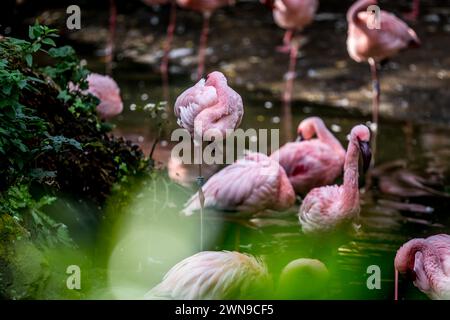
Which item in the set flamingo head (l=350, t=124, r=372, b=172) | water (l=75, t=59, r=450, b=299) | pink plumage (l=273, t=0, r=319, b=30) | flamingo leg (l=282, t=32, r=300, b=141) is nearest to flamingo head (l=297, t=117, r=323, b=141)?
water (l=75, t=59, r=450, b=299)

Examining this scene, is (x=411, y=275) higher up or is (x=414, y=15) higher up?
(x=414, y=15)

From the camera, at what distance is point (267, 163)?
19.0 feet

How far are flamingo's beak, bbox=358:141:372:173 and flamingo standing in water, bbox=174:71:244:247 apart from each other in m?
0.77

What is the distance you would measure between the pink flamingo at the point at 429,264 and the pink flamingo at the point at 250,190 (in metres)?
1.47

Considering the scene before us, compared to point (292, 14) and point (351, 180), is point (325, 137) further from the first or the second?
point (292, 14)

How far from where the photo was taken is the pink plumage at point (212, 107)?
4.84 meters

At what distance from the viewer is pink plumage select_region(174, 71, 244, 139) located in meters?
4.84

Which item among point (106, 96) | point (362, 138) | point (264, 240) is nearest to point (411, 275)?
point (362, 138)

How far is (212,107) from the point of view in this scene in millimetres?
4871

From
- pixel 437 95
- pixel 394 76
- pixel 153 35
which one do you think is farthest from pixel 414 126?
pixel 153 35

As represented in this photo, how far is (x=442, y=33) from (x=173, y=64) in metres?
3.62

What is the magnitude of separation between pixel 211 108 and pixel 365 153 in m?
0.96

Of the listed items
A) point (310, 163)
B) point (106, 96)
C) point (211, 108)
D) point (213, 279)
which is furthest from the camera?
point (106, 96)

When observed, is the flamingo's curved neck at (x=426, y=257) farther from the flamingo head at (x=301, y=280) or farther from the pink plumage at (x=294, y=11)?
the pink plumage at (x=294, y=11)
